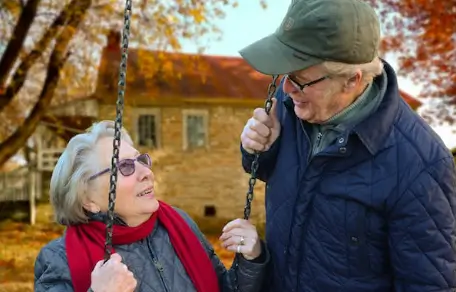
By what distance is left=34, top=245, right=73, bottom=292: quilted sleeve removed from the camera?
2.10 metres

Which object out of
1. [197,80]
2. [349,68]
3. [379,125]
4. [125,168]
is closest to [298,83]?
[349,68]

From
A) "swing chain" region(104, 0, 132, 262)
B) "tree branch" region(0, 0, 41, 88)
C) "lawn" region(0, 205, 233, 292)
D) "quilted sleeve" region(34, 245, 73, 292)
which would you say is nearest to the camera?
"swing chain" region(104, 0, 132, 262)

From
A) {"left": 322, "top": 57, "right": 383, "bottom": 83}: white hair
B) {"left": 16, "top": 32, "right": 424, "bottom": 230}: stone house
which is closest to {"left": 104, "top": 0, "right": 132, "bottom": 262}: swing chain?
{"left": 322, "top": 57, "right": 383, "bottom": 83}: white hair

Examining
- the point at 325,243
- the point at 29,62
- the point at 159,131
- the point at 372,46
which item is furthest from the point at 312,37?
the point at 159,131

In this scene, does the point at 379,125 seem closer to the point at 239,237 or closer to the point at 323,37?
the point at 323,37

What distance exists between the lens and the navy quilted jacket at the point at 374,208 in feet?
6.10

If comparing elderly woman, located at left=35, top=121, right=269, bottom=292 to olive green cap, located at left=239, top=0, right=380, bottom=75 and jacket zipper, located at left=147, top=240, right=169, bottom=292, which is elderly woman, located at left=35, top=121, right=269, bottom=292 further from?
olive green cap, located at left=239, top=0, right=380, bottom=75

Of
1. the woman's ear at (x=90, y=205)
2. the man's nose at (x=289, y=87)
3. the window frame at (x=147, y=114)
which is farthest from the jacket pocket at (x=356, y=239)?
the window frame at (x=147, y=114)

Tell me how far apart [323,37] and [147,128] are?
1550cm

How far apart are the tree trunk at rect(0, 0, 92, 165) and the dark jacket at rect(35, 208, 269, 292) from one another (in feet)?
28.3

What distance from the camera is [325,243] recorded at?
2020 mm

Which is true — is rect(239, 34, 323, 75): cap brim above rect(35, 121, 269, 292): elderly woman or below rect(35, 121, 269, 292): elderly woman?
above

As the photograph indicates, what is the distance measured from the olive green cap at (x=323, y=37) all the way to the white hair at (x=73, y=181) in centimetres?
76

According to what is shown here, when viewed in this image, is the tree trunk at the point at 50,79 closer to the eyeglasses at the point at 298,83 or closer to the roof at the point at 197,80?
the roof at the point at 197,80
